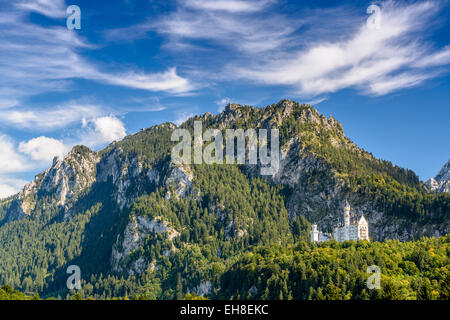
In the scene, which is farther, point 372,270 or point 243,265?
point 243,265

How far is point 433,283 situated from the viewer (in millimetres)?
121500

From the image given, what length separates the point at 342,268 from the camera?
136 meters

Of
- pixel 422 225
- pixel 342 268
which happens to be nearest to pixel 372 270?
pixel 342 268
